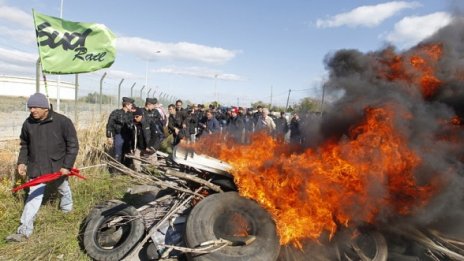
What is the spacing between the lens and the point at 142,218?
5.21 meters

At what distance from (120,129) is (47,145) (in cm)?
366

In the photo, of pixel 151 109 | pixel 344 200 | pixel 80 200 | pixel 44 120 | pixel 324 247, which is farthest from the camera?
pixel 151 109

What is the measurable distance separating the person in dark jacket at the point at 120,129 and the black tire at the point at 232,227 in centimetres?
499

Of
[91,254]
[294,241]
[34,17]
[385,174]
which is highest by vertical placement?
[34,17]

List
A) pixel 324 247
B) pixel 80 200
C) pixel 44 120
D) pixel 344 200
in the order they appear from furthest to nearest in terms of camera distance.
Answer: pixel 80 200
pixel 44 120
pixel 324 247
pixel 344 200

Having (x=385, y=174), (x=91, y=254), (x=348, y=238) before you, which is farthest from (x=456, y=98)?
(x=91, y=254)

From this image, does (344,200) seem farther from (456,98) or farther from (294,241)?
(456,98)

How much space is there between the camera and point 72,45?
7.60 meters

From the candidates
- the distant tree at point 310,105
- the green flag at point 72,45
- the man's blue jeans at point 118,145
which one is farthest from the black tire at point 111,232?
the distant tree at point 310,105

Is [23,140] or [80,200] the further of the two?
[80,200]

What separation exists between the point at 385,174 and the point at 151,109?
22.8ft

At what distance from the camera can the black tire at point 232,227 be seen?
456 centimetres

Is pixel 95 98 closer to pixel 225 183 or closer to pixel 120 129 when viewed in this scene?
pixel 120 129

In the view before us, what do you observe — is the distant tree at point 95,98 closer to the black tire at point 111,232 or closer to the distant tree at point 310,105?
the distant tree at point 310,105
